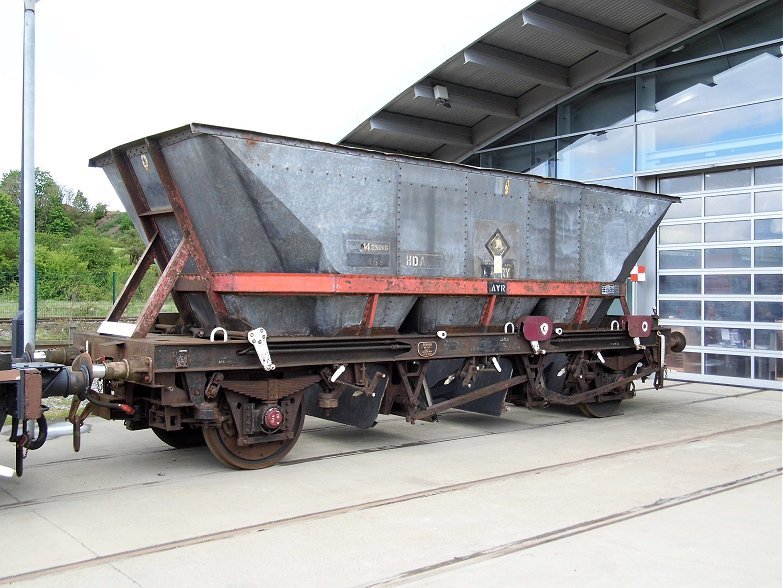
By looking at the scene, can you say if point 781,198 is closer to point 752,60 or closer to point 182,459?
point 752,60

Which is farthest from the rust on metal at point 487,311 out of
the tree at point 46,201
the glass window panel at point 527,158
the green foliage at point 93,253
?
the tree at point 46,201

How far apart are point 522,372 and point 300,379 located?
11.0ft

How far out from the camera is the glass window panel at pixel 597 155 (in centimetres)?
1487

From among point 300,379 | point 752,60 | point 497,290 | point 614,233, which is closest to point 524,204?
point 497,290

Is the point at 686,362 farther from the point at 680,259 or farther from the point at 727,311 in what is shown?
the point at 680,259

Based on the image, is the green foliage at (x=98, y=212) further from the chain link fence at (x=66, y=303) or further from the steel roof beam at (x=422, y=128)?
the steel roof beam at (x=422, y=128)

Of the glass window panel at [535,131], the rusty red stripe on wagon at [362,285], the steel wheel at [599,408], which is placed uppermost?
the glass window panel at [535,131]

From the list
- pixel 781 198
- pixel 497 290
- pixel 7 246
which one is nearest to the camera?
pixel 497 290

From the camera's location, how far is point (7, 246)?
3628cm

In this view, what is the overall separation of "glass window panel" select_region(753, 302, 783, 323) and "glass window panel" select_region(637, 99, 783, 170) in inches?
99.2

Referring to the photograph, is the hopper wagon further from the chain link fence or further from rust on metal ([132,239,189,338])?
the chain link fence

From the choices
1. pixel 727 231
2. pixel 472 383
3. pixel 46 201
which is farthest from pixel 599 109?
pixel 46 201

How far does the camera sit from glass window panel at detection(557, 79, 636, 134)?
49.1 ft

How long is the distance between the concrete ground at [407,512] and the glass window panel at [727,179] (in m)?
5.87
